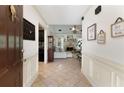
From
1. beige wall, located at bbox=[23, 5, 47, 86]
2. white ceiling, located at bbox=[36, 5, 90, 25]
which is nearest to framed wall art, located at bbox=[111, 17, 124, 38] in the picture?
beige wall, located at bbox=[23, 5, 47, 86]

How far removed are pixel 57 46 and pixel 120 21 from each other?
10.9 metres

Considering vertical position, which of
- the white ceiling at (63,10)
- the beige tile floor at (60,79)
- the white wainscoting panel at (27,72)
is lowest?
the beige tile floor at (60,79)

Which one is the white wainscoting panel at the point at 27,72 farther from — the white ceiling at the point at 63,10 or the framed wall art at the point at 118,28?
the framed wall art at the point at 118,28

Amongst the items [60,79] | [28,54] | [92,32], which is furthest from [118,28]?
[60,79]

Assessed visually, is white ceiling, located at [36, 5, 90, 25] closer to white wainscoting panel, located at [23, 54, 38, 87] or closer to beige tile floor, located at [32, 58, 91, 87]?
white wainscoting panel, located at [23, 54, 38, 87]

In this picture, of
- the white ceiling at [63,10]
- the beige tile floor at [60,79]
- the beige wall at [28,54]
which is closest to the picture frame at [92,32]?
the white ceiling at [63,10]

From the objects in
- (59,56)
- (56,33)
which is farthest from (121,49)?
(56,33)

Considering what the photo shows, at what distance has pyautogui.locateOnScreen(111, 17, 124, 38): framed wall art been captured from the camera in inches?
84.1

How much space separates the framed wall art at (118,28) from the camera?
2137 millimetres

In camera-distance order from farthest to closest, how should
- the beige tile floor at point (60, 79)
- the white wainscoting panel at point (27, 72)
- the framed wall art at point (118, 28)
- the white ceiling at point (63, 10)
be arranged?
the white ceiling at point (63, 10)
the beige tile floor at point (60, 79)
the white wainscoting panel at point (27, 72)
the framed wall art at point (118, 28)

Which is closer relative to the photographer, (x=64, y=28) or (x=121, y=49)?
(x=121, y=49)

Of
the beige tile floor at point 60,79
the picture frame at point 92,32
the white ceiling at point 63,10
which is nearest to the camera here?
the picture frame at point 92,32
